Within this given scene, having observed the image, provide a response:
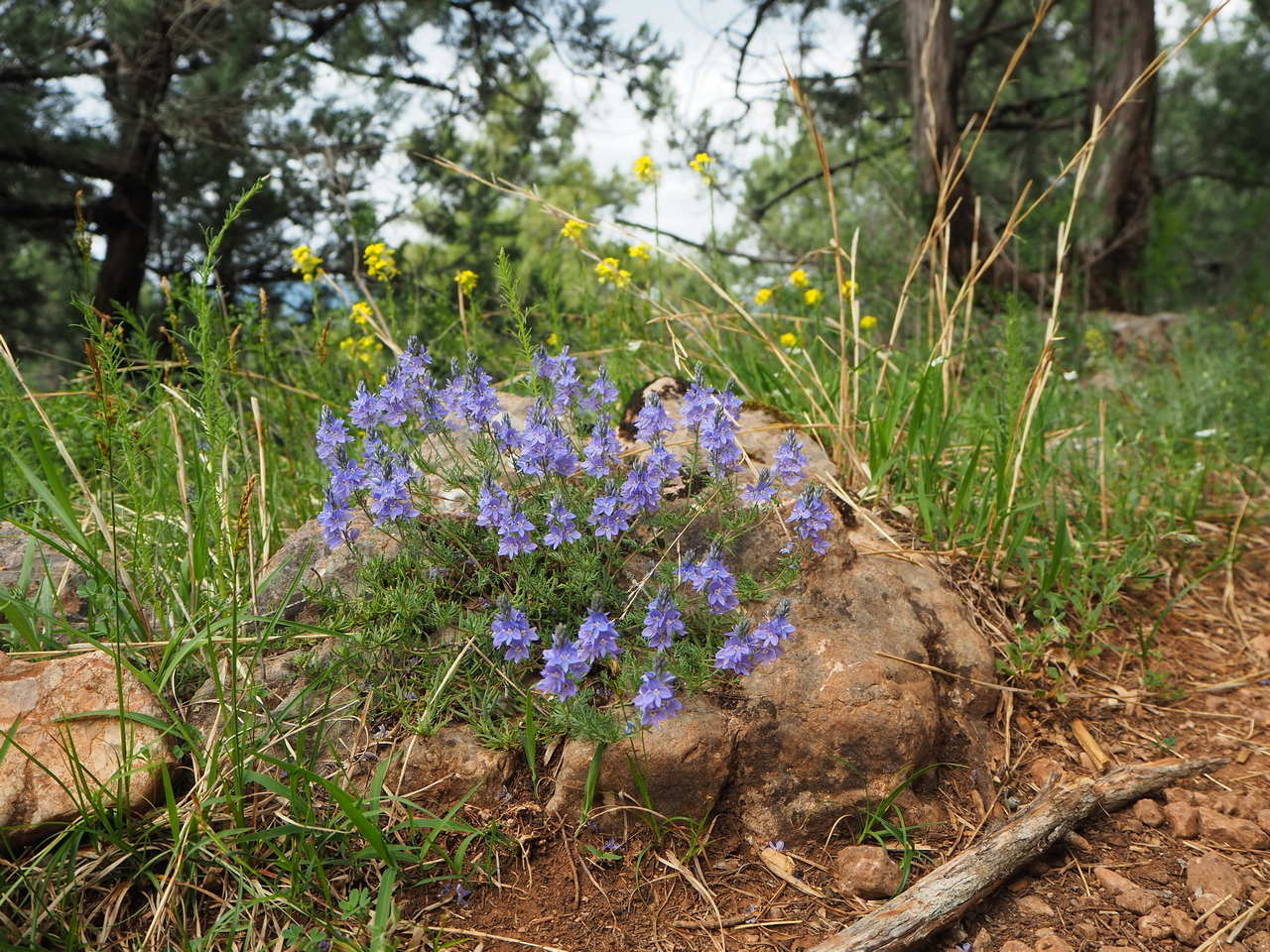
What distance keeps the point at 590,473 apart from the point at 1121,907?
1666 millimetres

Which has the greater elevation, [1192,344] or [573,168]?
[573,168]

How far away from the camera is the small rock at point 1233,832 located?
8.07ft

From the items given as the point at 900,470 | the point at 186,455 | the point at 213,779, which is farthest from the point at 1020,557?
the point at 186,455

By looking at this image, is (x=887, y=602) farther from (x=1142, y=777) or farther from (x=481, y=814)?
(x=481, y=814)

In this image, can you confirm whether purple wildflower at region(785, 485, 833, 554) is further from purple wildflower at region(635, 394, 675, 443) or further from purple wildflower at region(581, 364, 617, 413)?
purple wildflower at region(581, 364, 617, 413)

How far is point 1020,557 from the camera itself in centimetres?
325

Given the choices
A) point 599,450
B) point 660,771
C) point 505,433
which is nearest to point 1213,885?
point 660,771

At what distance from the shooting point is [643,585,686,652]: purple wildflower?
83.7 inches

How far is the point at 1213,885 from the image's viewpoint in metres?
2.28

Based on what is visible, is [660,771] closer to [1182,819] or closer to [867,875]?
[867,875]

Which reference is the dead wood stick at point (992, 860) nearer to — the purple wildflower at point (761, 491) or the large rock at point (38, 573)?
the purple wildflower at point (761, 491)

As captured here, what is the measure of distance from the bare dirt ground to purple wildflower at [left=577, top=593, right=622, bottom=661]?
49 centimetres

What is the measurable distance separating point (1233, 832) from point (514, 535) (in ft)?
6.70

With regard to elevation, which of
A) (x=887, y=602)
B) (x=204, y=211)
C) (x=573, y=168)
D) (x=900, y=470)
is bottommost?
(x=887, y=602)
